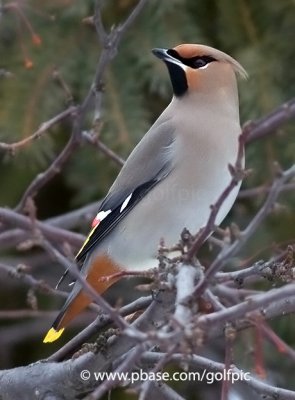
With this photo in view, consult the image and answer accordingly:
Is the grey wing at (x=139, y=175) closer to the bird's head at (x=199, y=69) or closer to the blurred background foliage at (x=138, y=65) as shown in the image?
the bird's head at (x=199, y=69)

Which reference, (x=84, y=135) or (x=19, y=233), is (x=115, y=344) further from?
(x=19, y=233)

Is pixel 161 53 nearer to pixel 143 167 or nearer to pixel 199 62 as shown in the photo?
pixel 199 62

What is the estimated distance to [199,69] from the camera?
3.23 metres

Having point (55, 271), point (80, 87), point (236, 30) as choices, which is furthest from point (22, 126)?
point (55, 271)

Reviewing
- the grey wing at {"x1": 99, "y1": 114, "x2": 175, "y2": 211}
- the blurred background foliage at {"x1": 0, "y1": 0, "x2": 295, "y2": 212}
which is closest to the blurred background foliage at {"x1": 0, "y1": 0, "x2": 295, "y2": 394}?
the blurred background foliage at {"x1": 0, "y1": 0, "x2": 295, "y2": 212}

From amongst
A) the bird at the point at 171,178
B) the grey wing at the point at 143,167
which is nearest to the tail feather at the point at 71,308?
the bird at the point at 171,178

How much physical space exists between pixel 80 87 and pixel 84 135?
802 millimetres

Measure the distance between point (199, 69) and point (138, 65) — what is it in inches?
14.0

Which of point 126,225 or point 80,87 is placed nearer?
point 126,225

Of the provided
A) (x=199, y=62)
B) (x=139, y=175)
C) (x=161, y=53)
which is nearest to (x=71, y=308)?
(x=139, y=175)

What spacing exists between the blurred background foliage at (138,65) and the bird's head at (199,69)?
0.57 ft

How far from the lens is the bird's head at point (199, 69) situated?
3.14m

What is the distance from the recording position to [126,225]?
3.12m

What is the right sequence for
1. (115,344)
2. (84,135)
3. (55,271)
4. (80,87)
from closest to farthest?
1. (115,344)
2. (84,135)
3. (80,87)
4. (55,271)
